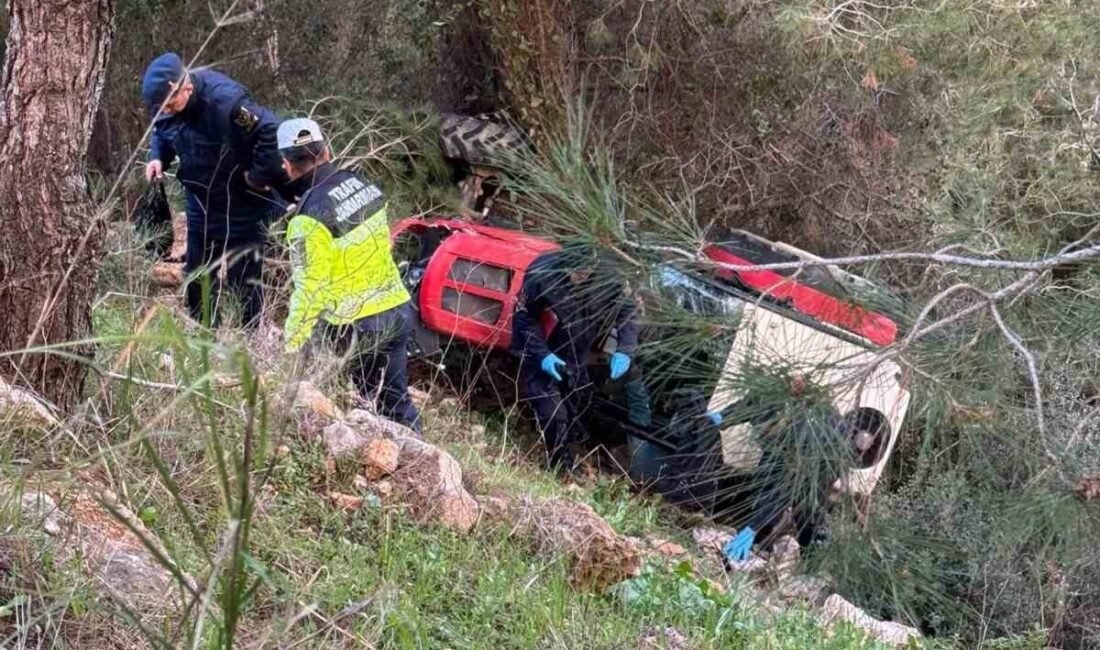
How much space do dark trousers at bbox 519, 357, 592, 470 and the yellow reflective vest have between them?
134cm

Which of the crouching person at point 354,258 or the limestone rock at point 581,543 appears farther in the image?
the crouching person at point 354,258

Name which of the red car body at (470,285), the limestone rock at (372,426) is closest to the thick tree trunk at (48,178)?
the limestone rock at (372,426)

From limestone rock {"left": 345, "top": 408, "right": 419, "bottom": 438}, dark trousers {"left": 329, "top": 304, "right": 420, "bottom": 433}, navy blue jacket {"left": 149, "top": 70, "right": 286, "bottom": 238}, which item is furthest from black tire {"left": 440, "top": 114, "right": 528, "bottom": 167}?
limestone rock {"left": 345, "top": 408, "right": 419, "bottom": 438}

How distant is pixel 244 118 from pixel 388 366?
4.93 feet

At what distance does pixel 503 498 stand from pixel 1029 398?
7.85 feet

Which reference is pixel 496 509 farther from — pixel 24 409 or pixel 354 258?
pixel 24 409

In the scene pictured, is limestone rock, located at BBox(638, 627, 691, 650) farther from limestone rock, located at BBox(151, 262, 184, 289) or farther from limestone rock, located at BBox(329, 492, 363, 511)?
limestone rock, located at BBox(151, 262, 184, 289)

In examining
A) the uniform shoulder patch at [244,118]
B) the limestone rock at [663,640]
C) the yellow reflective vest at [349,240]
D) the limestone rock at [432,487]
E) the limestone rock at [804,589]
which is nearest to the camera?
the limestone rock at [804,589]

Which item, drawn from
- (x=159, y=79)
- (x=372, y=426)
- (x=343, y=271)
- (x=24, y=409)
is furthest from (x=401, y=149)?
(x=24, y=409)

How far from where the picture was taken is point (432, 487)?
13.3ft

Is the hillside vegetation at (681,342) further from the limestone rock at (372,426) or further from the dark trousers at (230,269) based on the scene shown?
the dark trousers at (230,269)

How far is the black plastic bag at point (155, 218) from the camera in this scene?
20.5 feet

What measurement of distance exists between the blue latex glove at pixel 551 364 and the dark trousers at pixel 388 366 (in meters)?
1.03

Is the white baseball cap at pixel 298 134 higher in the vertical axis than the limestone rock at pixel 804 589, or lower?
higher
